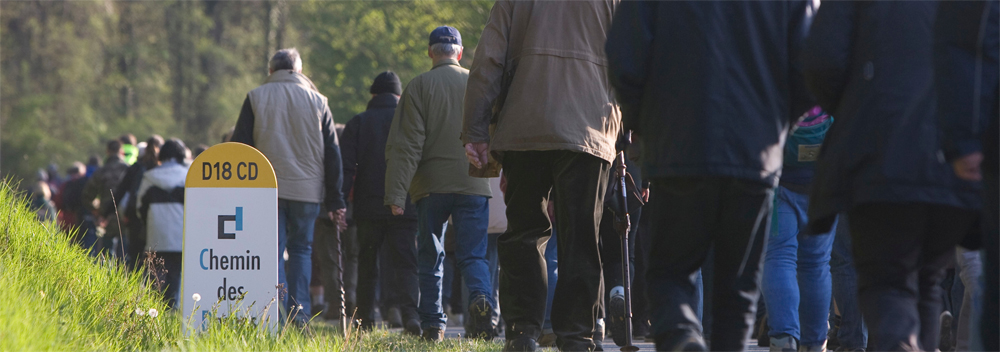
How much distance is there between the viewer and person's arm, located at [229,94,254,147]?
7277mm

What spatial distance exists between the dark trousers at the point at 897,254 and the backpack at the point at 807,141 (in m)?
1.89

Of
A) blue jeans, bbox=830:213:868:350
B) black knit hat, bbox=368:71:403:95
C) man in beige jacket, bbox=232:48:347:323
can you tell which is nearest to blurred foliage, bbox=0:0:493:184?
black knit hat, bbox=368:71:403:95

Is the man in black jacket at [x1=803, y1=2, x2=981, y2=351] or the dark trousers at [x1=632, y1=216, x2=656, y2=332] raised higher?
the man in black jacket at [x1=803, y1=2, x2=981, y2=351]

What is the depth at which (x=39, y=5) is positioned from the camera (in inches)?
1342

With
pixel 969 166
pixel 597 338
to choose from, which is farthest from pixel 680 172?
pixel 597 338

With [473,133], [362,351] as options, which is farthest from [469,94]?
[362,351]

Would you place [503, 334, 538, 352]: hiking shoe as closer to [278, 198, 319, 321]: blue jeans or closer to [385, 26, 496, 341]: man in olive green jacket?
[385, 26, 496, 341]: man in olive green jacket

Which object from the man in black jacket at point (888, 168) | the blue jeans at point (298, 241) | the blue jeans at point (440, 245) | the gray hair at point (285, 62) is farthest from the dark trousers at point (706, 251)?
the gray hair at point (285, 62)

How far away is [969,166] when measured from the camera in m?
2.95

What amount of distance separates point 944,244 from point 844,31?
75 cm

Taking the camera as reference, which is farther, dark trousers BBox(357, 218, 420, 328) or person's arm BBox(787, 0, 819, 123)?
dark trousers BBox(357, 218, 420, 328)

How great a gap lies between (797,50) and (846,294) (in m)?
2.35

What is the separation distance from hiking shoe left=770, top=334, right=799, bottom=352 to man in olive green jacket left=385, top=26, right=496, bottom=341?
1932 mm

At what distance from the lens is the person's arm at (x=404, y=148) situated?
6785 millimetres
